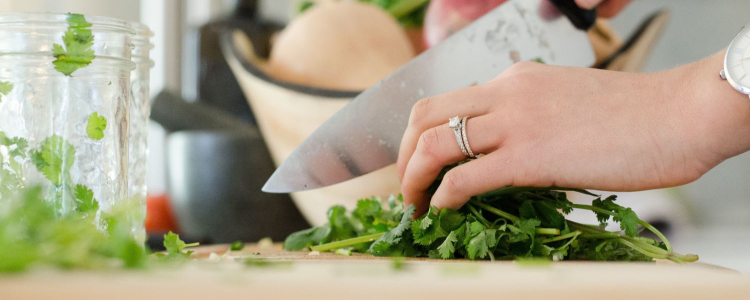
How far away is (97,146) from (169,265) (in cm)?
27

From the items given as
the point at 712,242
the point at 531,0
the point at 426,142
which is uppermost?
the point at 531,0

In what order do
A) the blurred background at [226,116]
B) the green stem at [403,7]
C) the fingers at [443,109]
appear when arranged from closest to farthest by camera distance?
the fingers at [443,109], the blurred background at [226,116], the green stem at [403,7]

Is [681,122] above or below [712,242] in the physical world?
above

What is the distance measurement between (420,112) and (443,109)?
3 centimetres

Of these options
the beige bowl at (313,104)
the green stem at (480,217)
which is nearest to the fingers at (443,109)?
the green stem at (480,217)

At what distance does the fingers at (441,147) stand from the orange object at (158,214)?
1.20 m

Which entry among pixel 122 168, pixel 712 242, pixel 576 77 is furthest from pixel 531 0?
pixel 712 242

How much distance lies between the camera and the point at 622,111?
0.72m

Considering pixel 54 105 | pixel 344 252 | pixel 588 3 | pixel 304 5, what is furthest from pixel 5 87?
pixel 304 5

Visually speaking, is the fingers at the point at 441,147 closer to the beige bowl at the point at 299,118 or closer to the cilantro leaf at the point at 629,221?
the cilantro leaf at the point at 629,221

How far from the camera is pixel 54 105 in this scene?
0.66m

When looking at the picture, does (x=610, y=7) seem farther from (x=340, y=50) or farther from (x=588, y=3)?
(x=340, y=50)

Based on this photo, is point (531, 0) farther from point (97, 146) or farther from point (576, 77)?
point (97, 146)

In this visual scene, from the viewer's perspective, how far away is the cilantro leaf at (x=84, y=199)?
Result: 65 cm
